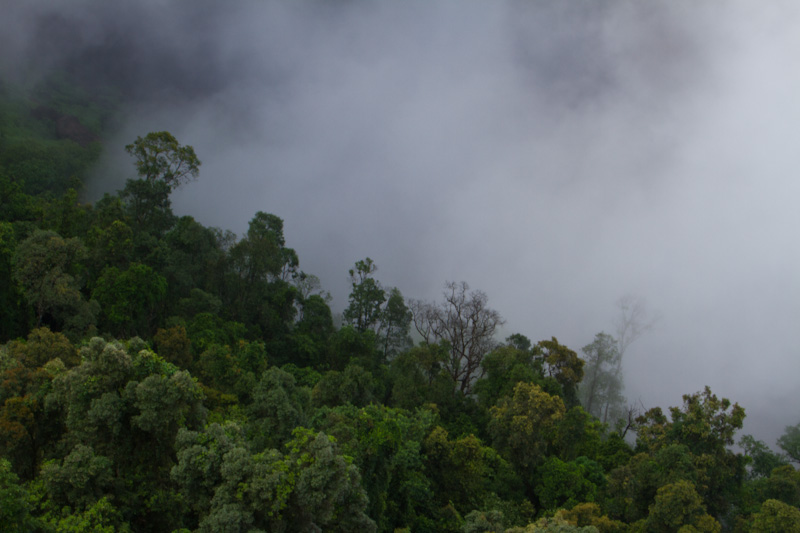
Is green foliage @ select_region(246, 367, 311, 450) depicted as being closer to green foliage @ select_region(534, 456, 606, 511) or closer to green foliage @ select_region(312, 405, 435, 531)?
green foliage @ select_region(312, 405, 435, 531)

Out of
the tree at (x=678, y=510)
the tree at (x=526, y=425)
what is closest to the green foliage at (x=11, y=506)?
the tree at (x=678, y=510)

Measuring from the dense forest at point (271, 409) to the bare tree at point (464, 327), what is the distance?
0.20m

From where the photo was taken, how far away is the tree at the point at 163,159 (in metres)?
45.3

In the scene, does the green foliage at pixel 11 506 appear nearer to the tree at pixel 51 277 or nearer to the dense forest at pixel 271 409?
the dense forest at pixel 271 409

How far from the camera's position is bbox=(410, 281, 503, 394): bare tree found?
4425 centimetres

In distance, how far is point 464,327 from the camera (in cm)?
4525

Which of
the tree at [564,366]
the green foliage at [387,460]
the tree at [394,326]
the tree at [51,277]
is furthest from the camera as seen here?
the tree at [394,326]

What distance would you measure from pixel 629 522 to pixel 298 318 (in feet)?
114

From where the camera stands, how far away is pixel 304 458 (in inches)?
538

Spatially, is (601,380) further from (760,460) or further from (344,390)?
(344,390)

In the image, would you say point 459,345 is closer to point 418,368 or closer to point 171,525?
point 418,368

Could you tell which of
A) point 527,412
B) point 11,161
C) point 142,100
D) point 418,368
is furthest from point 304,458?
point 142,100

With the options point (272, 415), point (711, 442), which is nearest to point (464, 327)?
point (711, 442)

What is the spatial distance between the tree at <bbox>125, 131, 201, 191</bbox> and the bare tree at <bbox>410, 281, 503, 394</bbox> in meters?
26.1
